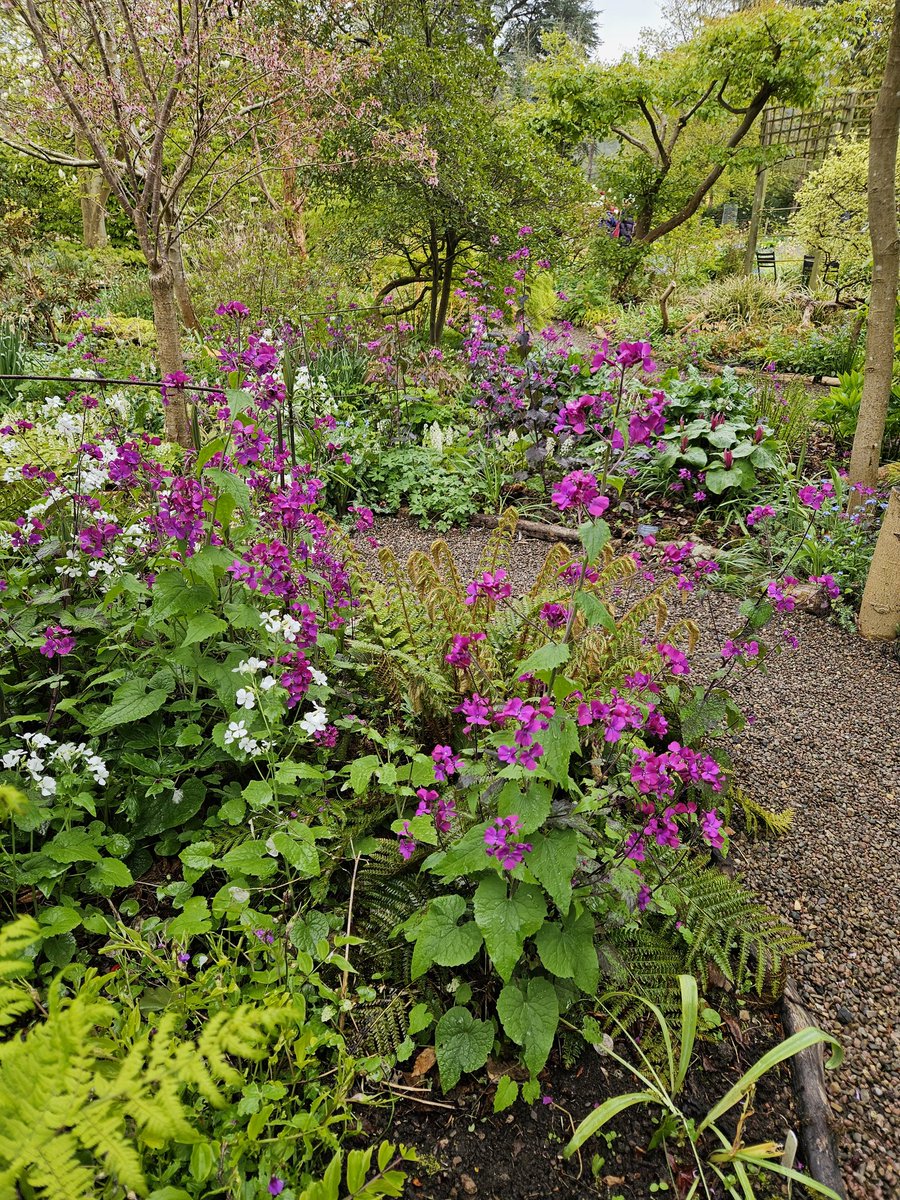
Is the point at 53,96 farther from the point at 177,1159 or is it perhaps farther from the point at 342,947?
the point at 177,1159

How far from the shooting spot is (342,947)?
4.87 feet

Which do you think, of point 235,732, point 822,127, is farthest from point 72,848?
point 822,127

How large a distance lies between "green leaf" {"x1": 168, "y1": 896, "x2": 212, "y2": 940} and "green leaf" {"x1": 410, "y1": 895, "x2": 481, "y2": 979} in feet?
1.36

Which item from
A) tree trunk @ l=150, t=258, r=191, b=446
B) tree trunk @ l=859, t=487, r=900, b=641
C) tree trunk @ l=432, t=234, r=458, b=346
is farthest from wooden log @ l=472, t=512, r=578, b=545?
tree trunk @ l=432, t=234, r=458, b=346

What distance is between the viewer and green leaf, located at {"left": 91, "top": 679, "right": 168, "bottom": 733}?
1498 mm

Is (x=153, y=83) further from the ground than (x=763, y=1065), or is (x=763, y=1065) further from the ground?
(x=153, y=83)

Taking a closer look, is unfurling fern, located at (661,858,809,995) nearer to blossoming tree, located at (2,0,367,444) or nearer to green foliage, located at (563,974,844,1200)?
green foliage, located at (563,974,844,1200)

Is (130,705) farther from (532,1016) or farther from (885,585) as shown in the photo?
(885,585)

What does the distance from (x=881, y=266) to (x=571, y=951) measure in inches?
162

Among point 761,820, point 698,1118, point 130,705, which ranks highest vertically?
point 130,705

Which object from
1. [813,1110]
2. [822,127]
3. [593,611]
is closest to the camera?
[593,611]

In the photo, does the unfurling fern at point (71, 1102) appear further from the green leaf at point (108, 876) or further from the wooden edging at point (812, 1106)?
the wooden edging at point (812, 1106)

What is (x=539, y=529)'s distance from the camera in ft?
13.4

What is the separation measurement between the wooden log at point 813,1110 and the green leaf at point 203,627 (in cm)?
153
